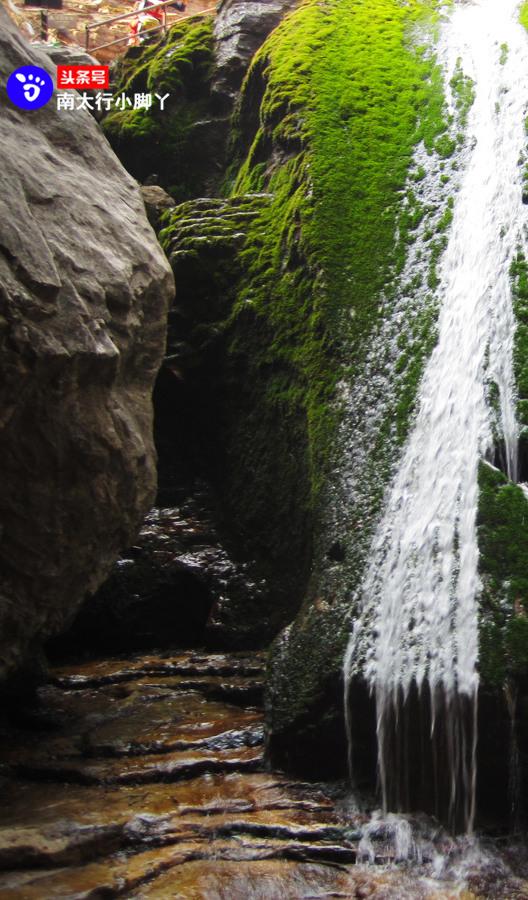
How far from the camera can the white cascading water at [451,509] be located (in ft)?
14.9

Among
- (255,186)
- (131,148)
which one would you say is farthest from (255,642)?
(131,148)

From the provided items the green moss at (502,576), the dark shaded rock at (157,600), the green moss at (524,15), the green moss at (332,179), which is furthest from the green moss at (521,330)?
the green moss at (524,15)

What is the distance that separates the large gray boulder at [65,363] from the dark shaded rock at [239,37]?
5.62 m

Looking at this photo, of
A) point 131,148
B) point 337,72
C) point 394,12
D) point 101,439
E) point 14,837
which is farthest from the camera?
point 131,148

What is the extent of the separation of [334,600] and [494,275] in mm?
2882

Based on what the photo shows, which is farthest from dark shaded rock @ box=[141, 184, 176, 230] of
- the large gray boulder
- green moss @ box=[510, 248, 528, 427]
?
green moss @ box=[510, 248, 528, 427]

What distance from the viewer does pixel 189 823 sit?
173 inches

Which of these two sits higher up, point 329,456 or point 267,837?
point 329,456

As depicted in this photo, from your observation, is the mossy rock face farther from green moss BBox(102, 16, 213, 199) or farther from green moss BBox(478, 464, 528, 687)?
green moss BBox(102, 16, 213, 199)

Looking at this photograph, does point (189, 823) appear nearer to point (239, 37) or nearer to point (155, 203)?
point (155, 203)


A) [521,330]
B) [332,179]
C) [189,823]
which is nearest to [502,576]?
[521,330]

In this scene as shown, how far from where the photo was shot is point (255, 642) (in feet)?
23.0

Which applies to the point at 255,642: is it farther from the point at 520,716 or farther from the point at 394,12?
the point at 394,12

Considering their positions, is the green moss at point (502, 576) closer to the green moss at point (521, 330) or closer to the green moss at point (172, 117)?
the green moss at point (521, 330)
